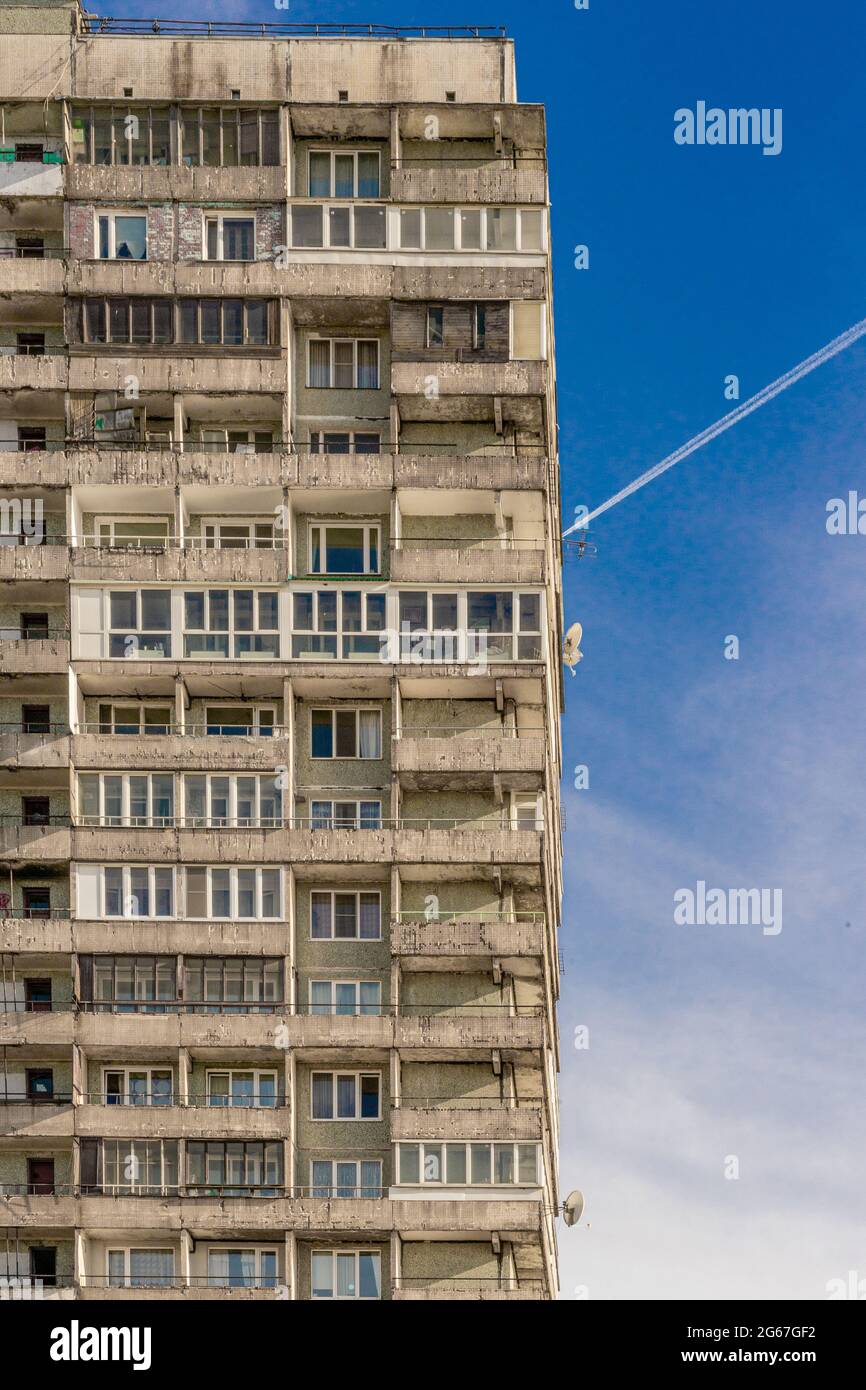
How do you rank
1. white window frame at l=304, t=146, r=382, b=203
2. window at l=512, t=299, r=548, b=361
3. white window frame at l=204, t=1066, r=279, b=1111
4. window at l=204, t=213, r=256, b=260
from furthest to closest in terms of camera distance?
white window frame at l=304, t=146, r=382, b=203 → window at l=512, t=299, r=548, b=361 → window at l=204, t=213, r=256, b=260 → white window frame at l=204, t=1066, r=279, b=1111

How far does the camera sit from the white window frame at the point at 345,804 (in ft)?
316

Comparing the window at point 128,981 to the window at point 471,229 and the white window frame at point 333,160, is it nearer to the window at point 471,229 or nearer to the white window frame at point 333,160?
the window at point 471,229

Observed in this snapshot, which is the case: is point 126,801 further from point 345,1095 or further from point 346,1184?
point 346,1184

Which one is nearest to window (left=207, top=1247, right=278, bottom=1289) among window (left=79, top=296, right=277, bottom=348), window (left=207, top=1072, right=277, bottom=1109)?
window (left=207, top=1072, right=277, bottom=1109)

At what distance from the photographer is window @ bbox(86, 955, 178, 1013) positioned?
9381cm

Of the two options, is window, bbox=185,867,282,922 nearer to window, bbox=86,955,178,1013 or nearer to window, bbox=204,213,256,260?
window, bbox=86,955,178,1013

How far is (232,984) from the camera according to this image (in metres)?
94.1

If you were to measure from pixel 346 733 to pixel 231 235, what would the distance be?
741 inches

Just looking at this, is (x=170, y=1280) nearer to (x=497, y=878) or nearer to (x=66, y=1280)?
(x=66, y=1280)

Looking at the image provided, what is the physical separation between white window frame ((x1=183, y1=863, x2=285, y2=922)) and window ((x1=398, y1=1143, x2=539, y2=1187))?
9336mm

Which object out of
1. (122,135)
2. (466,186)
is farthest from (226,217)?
(466,186)

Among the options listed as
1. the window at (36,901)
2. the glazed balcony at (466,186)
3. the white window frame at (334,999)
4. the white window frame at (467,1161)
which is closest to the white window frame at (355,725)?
the white window frame at (334,999)

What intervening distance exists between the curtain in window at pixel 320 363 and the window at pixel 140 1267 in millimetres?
31881
